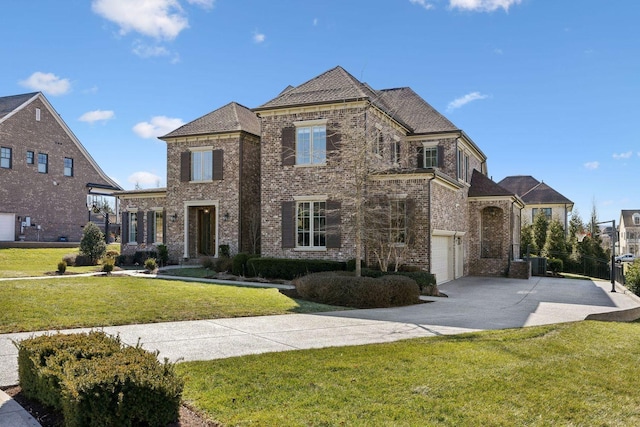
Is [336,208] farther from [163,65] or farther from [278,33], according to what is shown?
[163,65]

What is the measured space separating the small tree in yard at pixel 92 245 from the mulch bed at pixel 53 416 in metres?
19.4

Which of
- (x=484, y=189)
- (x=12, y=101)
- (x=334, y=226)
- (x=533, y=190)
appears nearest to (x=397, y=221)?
(x=334, y=226)

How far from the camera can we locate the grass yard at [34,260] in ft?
66.9

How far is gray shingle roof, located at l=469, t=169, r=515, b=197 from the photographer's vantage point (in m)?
23.8

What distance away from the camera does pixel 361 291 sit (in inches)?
491

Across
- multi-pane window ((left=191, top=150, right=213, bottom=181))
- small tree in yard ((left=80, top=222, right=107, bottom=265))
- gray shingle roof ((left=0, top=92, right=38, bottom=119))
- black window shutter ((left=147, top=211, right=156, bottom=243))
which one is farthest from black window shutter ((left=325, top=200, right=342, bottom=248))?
gray shingle roof ((left=0, top=92, right=38, bottom=119))

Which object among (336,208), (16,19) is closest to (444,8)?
(336,208)

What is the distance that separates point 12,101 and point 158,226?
1707cm

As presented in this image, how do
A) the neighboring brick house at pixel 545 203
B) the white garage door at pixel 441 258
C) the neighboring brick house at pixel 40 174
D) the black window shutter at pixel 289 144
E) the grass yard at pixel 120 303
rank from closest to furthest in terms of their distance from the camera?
the grass yard at pixel 120 303 → the white garage door at pixel 441 258 → the black window shutter at pixel 289 144 → the neighboring brick house at pixel 40 174 → the neighboring brick house at pixel 545 203

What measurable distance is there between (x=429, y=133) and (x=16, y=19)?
16.2 metres

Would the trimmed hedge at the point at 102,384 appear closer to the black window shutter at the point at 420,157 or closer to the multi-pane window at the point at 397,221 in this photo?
the multi-pane window at the point at 397,221

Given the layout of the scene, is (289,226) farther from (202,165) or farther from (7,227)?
(7,227)

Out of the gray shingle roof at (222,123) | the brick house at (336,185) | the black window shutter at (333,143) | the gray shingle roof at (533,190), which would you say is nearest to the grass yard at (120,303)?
the brick house at (336,185)

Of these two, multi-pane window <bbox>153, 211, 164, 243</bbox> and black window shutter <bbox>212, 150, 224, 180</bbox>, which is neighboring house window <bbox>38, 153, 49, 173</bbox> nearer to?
multi-pane window <bbox>153, 211, 164, 243</bbox>
